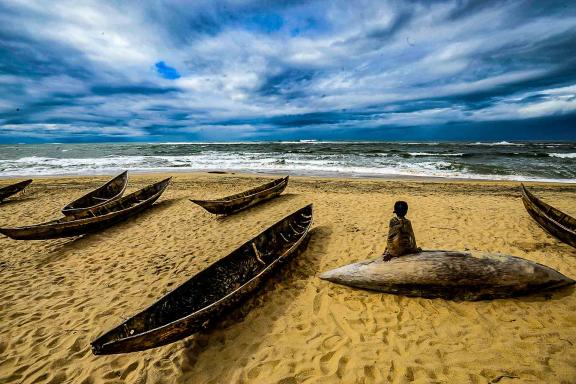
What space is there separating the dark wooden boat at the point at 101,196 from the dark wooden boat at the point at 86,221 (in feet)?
0.94

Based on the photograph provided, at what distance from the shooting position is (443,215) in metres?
10.4

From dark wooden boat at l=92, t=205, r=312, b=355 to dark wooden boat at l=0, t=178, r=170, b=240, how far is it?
5.82 meters

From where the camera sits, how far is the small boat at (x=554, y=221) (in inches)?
284

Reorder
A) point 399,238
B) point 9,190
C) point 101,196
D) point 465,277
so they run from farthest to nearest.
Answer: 1. point 9,190
2. point 101,196
3. point 399,238
4. point 465,277

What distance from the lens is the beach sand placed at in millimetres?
3924

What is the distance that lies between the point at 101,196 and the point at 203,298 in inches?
434

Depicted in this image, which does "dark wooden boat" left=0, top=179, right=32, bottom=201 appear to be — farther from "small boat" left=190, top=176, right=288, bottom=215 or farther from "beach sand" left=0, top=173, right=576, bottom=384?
"small boat" left=190, top=176, right=288, bottom=215

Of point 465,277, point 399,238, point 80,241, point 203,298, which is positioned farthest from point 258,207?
point 465,277

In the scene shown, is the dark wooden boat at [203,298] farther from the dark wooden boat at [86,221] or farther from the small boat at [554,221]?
the small boat at [554,221]

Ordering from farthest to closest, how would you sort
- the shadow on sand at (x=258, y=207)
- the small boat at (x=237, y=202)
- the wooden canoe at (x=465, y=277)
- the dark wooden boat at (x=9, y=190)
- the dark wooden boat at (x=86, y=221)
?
the dark wooden boat at (x=9, y=190)
the shadow on sand at (x=258, y=207)
the small boat at (x=237, y=202)
the dark wooden boat at (x=86, y=221)
the wooden canoe at (x=465, y=277)

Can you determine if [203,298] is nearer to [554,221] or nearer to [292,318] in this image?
[292,318]

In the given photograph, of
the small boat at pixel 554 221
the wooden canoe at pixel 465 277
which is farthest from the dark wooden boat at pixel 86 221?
the small boat at pixel 554 221

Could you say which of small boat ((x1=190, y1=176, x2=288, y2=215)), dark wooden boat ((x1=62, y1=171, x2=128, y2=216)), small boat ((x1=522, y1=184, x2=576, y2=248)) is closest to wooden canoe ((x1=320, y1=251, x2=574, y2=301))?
small boat ((x1=522, y1=184, x2=576, y2=248))

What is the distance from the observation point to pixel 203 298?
518 cm
